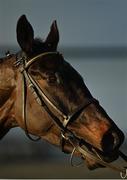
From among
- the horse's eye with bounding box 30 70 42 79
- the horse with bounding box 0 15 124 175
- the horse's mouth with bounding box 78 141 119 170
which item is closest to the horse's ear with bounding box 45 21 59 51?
the horse with bounding box 0 15 124 175

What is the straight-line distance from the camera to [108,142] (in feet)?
6.40

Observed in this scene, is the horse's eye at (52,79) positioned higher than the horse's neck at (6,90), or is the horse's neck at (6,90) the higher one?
the horse's eye at (52,79)

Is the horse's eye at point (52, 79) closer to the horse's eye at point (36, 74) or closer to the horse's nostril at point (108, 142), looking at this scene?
the horse's eye at point (36, 74)

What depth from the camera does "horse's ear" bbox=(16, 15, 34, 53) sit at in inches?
80.1

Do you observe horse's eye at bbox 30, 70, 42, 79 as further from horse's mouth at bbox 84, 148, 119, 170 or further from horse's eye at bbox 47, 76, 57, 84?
horse's mouth at bbox 84, 148, 119, 170

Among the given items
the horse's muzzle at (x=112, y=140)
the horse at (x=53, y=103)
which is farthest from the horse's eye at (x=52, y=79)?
the horse's muzzle at (x=112, y=140)

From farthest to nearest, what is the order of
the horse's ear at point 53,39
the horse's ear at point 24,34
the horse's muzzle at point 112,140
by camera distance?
the horse's ear at point 53,39, the horse's ear at point 24,34, the horse's muzzle at point 112,140

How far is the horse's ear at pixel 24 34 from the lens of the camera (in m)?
2.04

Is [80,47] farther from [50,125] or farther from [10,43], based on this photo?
[50,125]

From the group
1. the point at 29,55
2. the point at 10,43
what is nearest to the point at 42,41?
the point at 29,55

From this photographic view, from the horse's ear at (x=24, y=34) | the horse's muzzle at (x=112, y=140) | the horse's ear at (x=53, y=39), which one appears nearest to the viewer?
the horse's muzzle at (x=112, y=140)

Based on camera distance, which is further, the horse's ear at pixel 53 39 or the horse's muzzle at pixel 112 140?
the horse's ear at pixel 53 39

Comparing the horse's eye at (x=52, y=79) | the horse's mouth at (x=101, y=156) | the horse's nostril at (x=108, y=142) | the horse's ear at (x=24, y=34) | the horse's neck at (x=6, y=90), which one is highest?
the horse's ear at (x=24, y=34)

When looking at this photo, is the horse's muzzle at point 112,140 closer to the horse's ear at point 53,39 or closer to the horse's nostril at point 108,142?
the horse's nostril at point 108,142
